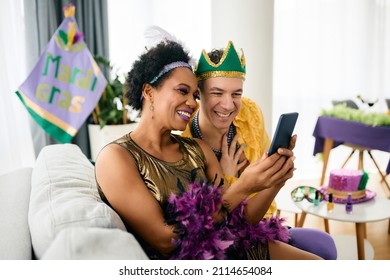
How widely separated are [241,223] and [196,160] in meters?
0.26

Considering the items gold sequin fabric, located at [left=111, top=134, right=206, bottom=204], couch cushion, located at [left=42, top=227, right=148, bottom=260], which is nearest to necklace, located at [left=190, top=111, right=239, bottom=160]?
gold sequin fabric, located at [left=111, top=134, right=206, bottom=204]

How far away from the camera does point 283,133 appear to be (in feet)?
3.69

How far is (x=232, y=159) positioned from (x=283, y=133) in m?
0.41

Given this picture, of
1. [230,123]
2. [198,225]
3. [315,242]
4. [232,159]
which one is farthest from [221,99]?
[315,242]

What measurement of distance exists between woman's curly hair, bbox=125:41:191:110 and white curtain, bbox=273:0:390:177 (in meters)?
2.99

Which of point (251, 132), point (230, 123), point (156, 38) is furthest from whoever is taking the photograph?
point (251, 132)

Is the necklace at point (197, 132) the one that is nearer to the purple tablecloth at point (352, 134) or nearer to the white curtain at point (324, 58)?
the purple tablecloth at point (352, 134)

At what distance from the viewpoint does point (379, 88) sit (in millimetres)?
4758

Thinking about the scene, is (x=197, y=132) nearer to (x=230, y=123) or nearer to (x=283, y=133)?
(x=230, y=123)

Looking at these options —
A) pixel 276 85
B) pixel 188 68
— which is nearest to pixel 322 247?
pixel 188 68

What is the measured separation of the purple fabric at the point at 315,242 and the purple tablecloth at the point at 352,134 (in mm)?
1760

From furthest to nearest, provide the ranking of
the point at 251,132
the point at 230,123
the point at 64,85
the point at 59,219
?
1. the point at 64,85
2. the point at 251,132
3. the point at 230,123
4. the point at 59,219

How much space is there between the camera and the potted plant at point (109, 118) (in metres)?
3.45
